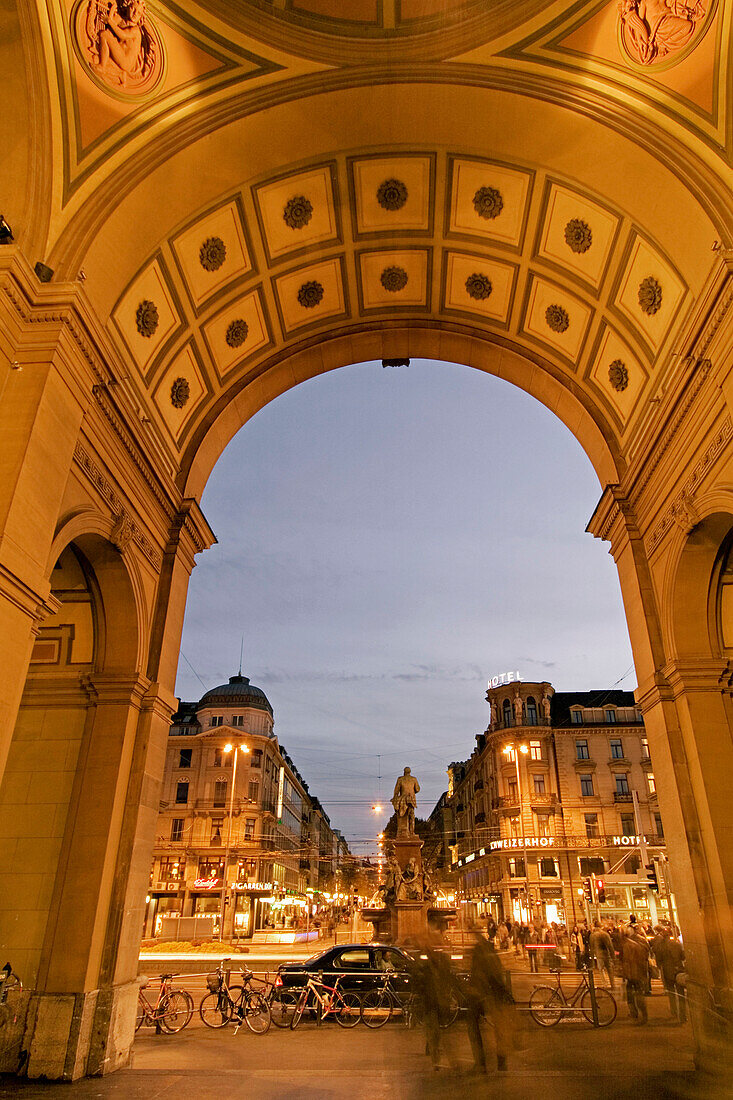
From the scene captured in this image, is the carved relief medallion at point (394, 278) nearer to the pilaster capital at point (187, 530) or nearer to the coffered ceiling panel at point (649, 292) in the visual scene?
the coffered ceiling panel at point (649, 292)

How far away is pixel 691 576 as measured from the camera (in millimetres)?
11148

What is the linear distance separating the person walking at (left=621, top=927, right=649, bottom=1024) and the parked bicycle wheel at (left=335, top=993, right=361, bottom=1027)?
4.74 meters

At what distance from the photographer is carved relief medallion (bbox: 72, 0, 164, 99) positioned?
30.3 ft

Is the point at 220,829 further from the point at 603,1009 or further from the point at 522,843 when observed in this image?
the point at 603,1009

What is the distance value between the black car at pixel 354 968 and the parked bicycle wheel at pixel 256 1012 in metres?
0.46

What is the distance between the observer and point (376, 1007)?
12.6m

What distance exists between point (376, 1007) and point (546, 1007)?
3.04 metres

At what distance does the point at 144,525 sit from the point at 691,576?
30.2ft

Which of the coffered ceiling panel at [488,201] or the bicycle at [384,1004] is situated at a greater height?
the coffered ceiling panel at [488,201]

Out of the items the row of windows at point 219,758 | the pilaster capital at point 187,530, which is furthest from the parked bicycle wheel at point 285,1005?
the row of windows at point 219,758

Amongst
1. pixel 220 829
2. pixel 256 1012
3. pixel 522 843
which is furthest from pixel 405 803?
pixel 220 829

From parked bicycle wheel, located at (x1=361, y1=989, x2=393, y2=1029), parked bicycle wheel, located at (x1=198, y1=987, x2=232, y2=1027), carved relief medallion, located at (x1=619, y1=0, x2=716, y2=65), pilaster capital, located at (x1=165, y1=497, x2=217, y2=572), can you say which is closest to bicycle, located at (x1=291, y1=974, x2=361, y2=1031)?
parked bicycle wheel, located at (x1=361, y1=989, x2=393, y2=1029)

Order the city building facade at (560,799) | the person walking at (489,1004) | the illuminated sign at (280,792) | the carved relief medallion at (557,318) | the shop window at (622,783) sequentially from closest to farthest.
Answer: the person walking at (489,1004), the carved relief medallion at (557,318), the city building facade at (560,799), the shop window at (622,783), the illuminated sign at (280,792)

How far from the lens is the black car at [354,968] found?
1273 centimetres
